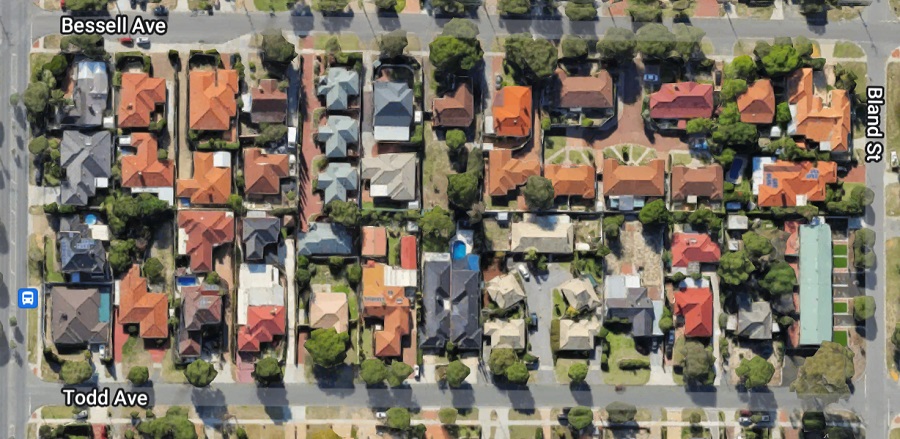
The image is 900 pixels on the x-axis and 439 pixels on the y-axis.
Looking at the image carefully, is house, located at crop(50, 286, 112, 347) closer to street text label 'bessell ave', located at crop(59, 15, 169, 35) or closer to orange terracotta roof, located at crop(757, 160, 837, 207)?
street text label 'bessell ave', located at crop(59, 15, 169, 35)

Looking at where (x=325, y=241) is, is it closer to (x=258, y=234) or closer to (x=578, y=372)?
(x=258, y=234)

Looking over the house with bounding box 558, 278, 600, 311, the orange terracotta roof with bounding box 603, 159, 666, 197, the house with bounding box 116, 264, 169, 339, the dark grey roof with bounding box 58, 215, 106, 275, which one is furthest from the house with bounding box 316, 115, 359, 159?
the house with bounding box 558, 278, 600, 311

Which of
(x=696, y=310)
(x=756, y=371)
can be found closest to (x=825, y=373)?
(x=756, y=371)

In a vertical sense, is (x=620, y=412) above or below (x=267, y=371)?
below

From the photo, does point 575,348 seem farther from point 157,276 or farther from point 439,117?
point 157,276

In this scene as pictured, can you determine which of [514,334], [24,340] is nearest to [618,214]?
[514,334]

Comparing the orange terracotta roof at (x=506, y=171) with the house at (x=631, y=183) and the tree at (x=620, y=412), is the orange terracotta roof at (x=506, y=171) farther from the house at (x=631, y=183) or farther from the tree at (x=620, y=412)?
the tree at (x=620, y=412)
